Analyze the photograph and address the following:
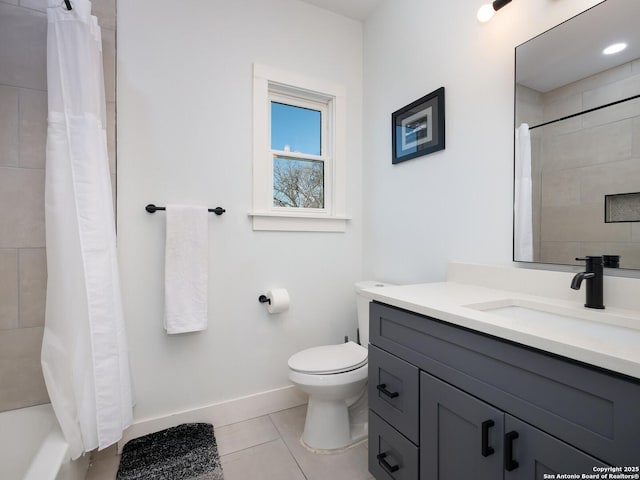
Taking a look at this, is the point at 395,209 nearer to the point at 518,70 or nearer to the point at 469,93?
the point at 469,93

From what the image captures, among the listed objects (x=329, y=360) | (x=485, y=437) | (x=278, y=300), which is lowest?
(x=329, y=360)

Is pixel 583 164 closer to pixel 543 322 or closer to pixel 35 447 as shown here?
pixel 543 322

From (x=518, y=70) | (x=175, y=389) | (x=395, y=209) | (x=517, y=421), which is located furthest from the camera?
(x=395, y=209)

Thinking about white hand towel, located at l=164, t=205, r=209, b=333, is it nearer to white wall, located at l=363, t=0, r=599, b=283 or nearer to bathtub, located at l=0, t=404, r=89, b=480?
bathtub, located at l=0, t=404, r=89, b=480

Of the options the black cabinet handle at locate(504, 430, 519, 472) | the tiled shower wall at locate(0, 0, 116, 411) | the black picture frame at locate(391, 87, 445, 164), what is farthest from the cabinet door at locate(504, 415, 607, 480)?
the tiled shower wall at locate(0, 0, 116, 411)

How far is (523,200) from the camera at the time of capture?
1.32 meters

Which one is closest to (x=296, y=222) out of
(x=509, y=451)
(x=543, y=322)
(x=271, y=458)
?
(x=271, y=458)

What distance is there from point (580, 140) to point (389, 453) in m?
1.38

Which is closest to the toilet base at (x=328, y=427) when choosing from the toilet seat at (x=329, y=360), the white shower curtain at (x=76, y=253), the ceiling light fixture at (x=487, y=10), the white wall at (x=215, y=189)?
the toilet seat at (x=329, y=360)

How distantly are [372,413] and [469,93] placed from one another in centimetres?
156

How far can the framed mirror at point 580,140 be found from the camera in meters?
1.02

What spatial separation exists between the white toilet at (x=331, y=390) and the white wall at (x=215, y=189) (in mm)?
436

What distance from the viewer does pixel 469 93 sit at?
61.0 inches

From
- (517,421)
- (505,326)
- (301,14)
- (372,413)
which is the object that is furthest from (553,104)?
(301,14)
